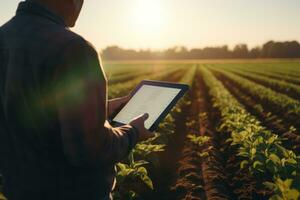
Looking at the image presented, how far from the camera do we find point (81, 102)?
1.88 metres

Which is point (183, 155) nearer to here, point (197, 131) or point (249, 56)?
point (197, 131)

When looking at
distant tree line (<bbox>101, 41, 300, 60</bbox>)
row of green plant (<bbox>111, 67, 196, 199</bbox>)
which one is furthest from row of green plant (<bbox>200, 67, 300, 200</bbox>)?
distant tree line (<bbox>101, 41, 300, 60</bbox>)

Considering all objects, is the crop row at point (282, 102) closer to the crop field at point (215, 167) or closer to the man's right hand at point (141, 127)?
the crop field at point (215, 167)

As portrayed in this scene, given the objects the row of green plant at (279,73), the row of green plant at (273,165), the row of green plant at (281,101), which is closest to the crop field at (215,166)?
the row of green plant at (273,165)

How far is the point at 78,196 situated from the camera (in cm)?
207

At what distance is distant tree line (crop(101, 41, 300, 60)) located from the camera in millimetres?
124500

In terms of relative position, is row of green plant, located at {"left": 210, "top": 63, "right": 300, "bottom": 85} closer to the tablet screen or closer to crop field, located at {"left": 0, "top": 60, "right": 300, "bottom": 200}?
crop field, located at {"left": 0, "top": 60, "right": 300, "bottom": 200}

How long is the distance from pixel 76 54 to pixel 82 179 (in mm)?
559

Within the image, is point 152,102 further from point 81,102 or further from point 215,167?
point 215,167

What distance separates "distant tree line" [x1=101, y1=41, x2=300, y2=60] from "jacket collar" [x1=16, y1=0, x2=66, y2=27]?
12389cm

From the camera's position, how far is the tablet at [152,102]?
2.56 metres

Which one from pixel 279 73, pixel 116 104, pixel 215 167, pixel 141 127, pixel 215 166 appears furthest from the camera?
pixel 279 73

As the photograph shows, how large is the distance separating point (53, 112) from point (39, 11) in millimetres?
466

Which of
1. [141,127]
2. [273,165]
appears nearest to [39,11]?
[141,127]
